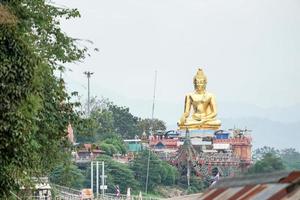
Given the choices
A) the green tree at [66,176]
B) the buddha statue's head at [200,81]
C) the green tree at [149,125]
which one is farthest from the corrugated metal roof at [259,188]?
the green tree at [149,125]

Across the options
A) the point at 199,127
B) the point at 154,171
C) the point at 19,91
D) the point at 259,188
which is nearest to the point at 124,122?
the point at 199,127

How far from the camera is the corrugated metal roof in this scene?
5.19 m

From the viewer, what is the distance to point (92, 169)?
51500 millimetres

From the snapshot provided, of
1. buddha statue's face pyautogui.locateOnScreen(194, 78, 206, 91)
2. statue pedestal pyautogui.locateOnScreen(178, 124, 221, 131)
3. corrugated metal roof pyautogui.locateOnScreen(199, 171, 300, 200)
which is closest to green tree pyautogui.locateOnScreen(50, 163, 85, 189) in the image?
statue pedestal pyautogui.locateOnScreen(178, 124, 221, 131)

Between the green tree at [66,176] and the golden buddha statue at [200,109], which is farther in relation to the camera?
the golden buddha statue at [200,109]

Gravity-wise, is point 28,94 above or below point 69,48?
below

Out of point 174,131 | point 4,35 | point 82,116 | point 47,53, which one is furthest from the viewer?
point 174,131

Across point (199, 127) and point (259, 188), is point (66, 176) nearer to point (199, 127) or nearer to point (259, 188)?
point (259, 188)

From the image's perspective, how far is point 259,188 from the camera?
5.66 metres

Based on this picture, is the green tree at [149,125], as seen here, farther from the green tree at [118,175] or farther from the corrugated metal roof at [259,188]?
the corrugated metal roof at [259,188]

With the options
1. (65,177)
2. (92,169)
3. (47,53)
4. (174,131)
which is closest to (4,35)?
(47,53)

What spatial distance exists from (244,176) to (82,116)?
1043 cm

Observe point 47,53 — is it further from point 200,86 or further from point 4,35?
point 200,86

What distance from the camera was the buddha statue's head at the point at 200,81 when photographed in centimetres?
5694
